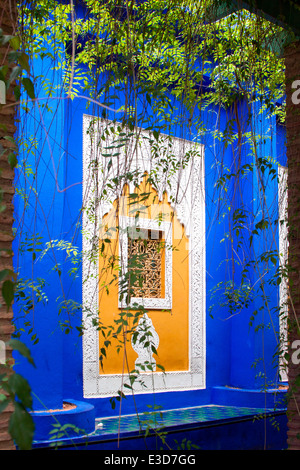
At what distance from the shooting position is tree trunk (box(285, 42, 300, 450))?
2279 millimetres

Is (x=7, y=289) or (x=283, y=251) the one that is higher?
(x=283, y=251)

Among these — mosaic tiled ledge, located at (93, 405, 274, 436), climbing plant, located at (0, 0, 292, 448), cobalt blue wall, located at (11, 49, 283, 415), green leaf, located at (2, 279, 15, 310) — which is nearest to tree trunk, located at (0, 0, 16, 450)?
climbing plant, located at (0, 0, 292, 448)

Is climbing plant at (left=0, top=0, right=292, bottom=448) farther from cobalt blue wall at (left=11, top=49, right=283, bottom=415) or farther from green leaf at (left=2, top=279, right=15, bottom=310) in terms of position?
green leaf at (left=2, top=279, right=15, bottom=310)

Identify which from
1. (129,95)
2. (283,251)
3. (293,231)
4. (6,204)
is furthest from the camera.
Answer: (283,251)

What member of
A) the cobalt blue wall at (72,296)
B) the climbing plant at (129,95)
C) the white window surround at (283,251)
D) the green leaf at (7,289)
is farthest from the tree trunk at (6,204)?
the white window surround at (283,251)

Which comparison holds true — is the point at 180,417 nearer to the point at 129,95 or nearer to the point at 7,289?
the point at 129,95

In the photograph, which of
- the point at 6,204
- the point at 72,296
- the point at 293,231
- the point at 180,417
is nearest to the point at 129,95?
the point at 6,204

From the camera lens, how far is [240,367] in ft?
20.5

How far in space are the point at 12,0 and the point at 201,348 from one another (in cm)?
486

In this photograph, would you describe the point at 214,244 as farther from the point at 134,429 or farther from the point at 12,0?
the point at 12,0

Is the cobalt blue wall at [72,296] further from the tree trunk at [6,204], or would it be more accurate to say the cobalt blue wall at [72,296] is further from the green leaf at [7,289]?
the green leaf at [7,289]

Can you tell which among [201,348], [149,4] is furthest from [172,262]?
[149,4]

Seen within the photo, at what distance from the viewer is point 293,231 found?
2400 mm

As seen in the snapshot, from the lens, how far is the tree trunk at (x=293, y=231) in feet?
7.48
